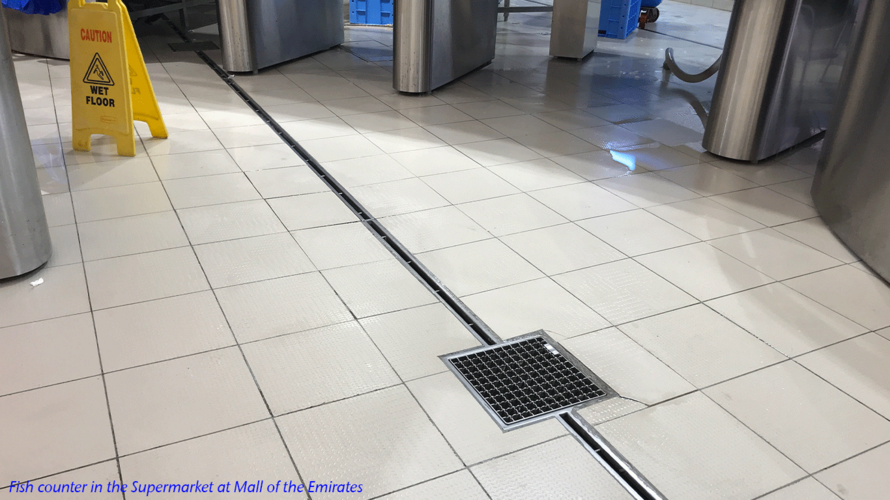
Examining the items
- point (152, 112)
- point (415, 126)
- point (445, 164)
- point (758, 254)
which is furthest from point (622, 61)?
point (152, 112)

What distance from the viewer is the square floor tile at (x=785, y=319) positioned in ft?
7.33

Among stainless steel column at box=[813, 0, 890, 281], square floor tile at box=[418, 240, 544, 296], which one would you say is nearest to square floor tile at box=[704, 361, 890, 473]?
square floor tile at box=[418, 240, 544, 296]

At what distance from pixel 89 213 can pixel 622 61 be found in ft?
16.1

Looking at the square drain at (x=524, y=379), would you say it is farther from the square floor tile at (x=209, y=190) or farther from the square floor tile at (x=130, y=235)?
the square floor tile at (x=209, y=190)

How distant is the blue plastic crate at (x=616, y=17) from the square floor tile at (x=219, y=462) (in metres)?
6.58

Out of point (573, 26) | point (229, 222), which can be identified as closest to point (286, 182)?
point (229, 222)

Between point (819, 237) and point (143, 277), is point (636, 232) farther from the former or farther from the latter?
point (143, 277)

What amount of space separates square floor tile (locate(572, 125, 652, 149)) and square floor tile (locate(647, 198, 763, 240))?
889 millimetres

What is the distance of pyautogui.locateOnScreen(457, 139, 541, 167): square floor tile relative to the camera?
12.2ft

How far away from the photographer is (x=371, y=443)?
1.71 metres

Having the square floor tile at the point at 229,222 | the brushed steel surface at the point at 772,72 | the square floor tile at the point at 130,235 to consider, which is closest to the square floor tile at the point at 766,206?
the brushed steel surface at the point at 772,72

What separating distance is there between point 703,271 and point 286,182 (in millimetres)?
1969

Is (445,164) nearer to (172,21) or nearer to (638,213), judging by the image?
(638,213)

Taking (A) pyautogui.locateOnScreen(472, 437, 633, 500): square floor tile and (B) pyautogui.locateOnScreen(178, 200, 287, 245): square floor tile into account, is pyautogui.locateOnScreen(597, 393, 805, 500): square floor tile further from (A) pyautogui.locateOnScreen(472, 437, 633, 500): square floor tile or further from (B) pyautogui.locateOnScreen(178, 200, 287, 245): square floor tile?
(B) pyautogui.locateOnScreen(178, 200, 287, 245): square floor tile
